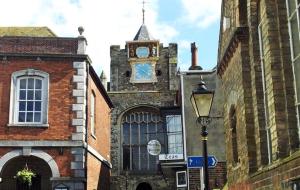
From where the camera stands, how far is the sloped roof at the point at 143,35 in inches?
1794

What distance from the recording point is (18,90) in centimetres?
2148

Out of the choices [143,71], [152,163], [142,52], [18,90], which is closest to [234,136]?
[18,90]

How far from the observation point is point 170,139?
92.9 ft

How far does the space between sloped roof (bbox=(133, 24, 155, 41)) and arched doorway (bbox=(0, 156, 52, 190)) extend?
25051mm

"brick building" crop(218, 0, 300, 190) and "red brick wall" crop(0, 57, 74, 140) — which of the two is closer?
"brick building" crop(218, 0, 300, 190)

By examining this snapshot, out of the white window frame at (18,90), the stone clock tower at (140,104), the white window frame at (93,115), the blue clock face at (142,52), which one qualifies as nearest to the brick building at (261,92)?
the white window frame at (18,90)

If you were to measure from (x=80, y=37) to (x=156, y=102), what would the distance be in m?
20.1

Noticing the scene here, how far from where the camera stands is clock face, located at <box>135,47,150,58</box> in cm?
4428

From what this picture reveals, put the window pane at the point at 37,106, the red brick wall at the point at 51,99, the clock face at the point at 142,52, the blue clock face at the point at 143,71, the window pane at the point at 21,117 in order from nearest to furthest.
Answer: the red brick wall at the point at 51,99
the window pane at the point at 21,117
the window pane at the point at 37,106
the blue clock face at the point at 143,71
the clock face at the point at 142,52

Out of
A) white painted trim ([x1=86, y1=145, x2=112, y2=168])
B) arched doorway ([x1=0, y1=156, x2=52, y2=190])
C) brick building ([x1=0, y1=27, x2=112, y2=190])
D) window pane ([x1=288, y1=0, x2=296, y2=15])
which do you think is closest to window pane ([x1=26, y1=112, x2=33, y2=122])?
brick building ([x1=0, y1=27, x2=112, y2=190])

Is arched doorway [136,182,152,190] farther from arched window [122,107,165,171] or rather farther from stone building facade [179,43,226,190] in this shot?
stone building facade [179,43,226,190]

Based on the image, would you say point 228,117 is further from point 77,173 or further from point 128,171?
point 128,171

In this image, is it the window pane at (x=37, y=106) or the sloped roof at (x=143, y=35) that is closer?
the window pane at (x=37, y=106)

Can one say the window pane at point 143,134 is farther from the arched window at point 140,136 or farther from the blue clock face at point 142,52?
the blue clock face at point 142,52
